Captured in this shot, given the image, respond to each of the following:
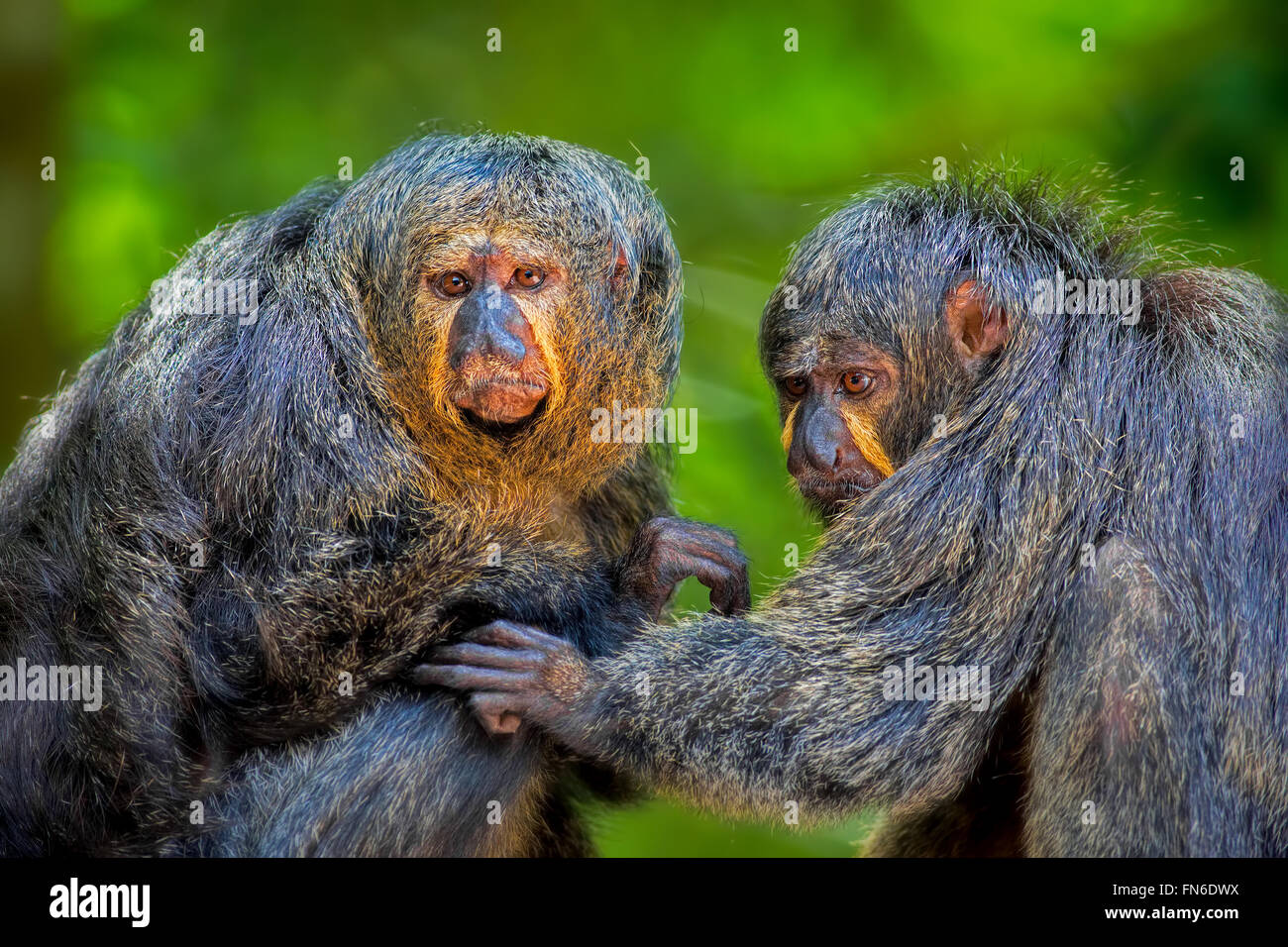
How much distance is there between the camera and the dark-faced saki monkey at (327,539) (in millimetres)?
4934

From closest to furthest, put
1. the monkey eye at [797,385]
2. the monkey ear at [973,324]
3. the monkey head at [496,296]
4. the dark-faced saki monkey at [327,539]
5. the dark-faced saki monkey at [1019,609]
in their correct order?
the dark-faced saki monkey at [1019,609] → the dark-faced saki monkey at [327,539] → the monkey head at [496,296] → the monkey ear at [973,324] → the monkey eye at [797,385]

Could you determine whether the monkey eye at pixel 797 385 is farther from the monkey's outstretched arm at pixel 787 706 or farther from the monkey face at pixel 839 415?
the monkey's outstretched arm at pixel 787 706

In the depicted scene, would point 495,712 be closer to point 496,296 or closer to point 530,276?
point 496,296

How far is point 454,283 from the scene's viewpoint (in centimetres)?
513

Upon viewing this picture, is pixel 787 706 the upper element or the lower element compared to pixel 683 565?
lower

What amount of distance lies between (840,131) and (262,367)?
447 centimetres

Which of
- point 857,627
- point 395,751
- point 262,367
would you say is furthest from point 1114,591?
point 262,367

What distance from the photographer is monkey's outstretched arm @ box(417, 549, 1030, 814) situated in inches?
190

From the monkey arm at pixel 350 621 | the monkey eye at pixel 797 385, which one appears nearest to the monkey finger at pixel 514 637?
the monkey arm at pixel 350 621

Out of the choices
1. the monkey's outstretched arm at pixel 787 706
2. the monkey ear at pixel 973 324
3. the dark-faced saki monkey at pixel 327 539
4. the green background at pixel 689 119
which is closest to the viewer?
the monkey's outstretched arm at pixel 787 706

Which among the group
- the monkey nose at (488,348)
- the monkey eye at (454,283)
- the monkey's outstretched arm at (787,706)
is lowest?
the monkey's outstretched arm at (787,706)

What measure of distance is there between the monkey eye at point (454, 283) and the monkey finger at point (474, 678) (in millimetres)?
1445

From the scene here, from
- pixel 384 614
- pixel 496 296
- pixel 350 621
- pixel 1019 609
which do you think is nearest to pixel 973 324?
pixel 1019 609

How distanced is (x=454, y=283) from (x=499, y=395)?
509 millimetres
